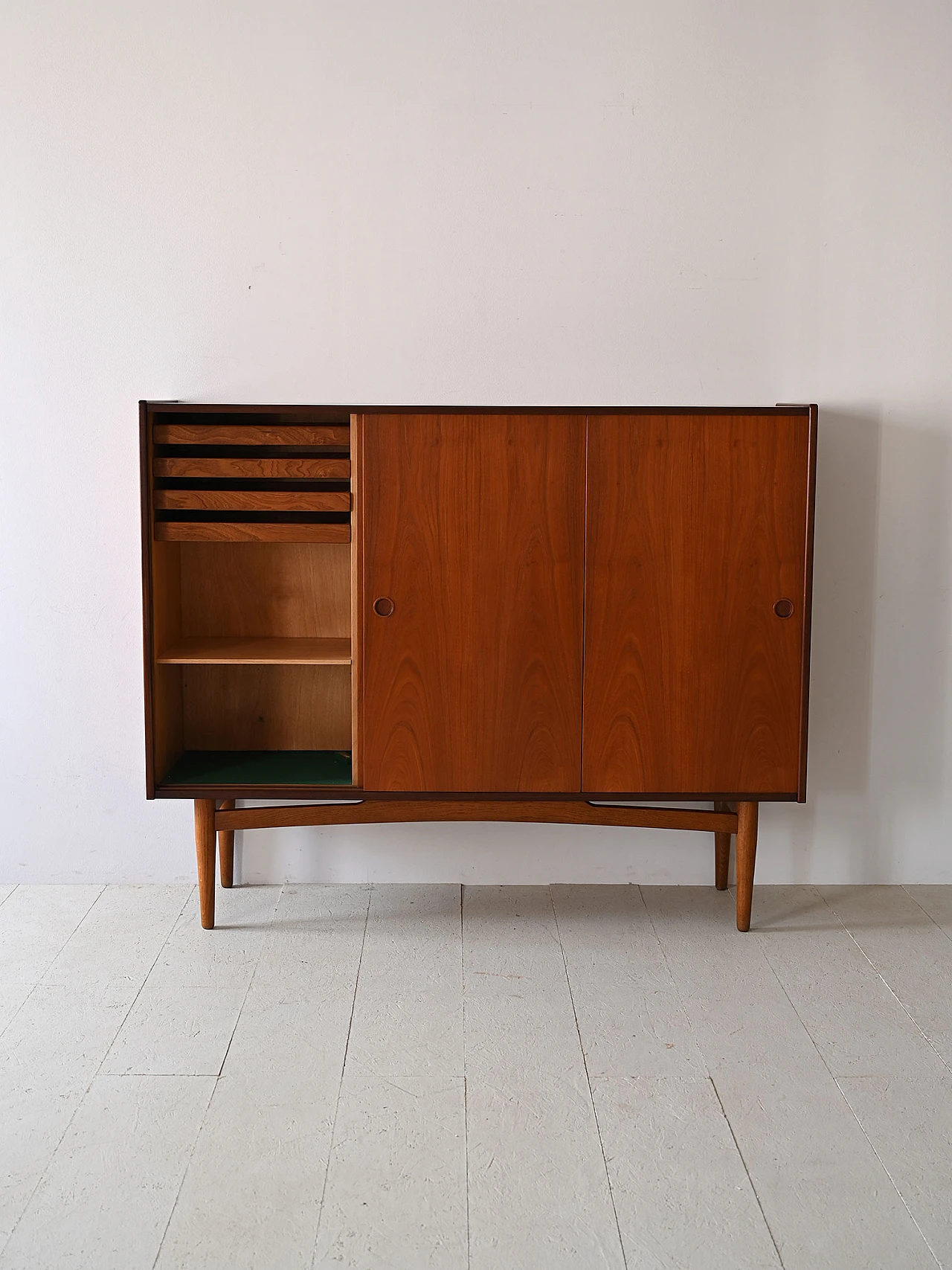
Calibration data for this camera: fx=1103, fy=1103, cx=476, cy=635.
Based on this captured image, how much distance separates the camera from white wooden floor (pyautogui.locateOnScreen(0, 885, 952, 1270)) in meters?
1.66

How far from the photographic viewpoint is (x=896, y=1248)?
1.63 meters

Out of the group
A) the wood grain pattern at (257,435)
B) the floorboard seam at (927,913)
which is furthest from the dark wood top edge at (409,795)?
Answer: the wood grain pattern at (257,435)

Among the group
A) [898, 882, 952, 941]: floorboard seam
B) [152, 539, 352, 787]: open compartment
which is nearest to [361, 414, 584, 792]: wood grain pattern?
[152, 539, 352, 787]: open compartment

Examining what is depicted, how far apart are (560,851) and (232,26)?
234 centimetres

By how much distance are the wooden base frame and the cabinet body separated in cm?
9

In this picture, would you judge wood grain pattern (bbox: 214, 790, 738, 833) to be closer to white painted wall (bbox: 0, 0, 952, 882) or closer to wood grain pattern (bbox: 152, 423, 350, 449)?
white painted wall (bbox: 0, 0, 952, 882)

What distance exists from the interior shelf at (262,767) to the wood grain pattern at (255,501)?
0.66 metres

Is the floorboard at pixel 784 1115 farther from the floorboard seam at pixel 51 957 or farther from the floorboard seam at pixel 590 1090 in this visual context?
the floorboard seam at pixel 51 957

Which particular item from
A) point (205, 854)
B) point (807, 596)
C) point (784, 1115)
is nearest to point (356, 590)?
point (205, 854)

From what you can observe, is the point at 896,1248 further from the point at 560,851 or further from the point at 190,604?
the point at 190,604

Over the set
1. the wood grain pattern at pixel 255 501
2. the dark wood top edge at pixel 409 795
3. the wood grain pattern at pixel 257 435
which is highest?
the wood grain pattern at pixel 257 435

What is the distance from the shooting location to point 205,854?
2732 millimetres

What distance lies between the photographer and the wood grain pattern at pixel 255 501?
262 centimetres

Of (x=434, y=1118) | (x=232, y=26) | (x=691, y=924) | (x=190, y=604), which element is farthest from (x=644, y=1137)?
(x=232, y=26)
